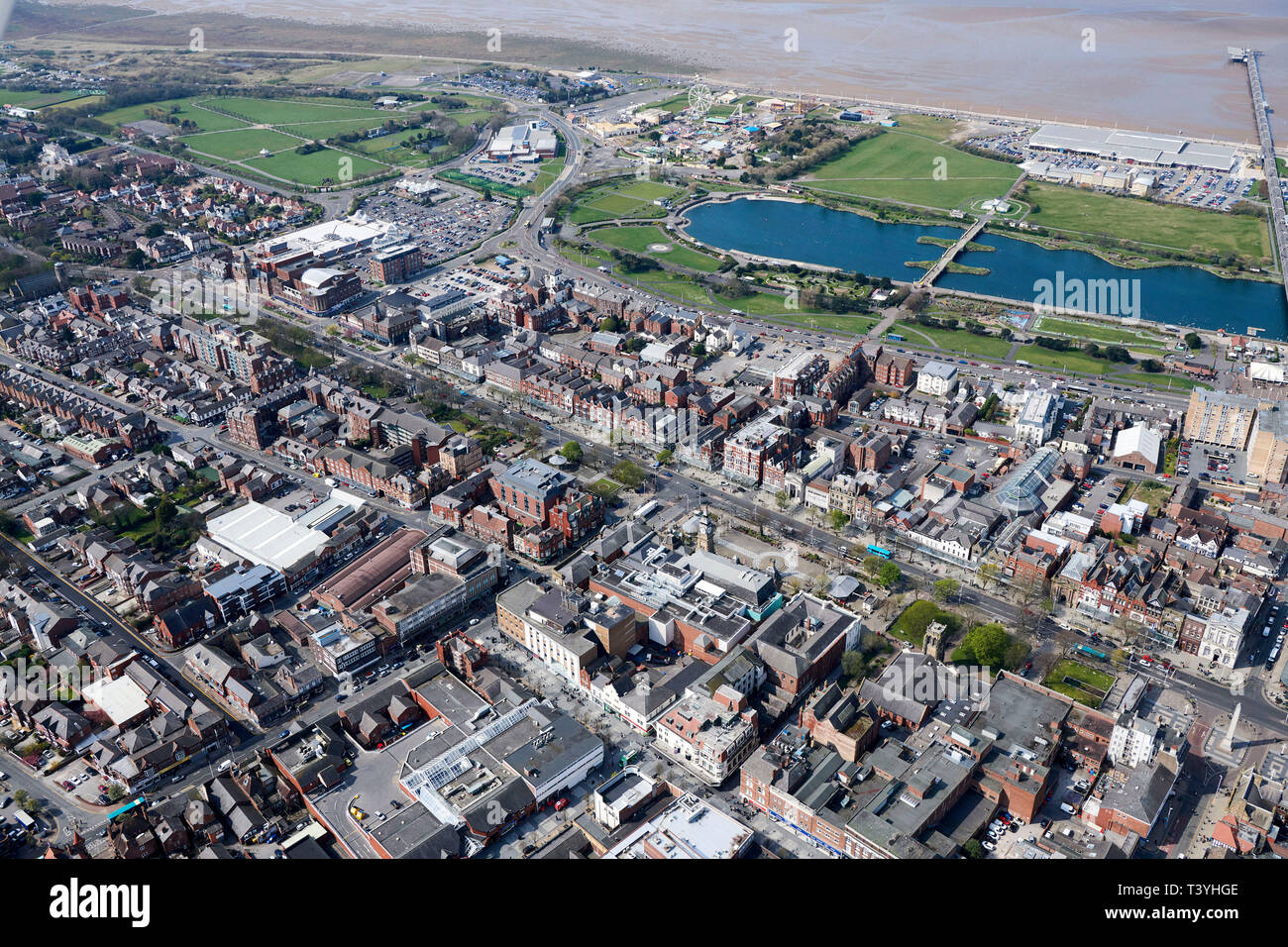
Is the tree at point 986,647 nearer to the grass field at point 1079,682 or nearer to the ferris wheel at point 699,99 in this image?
the grass field at point 1079,682

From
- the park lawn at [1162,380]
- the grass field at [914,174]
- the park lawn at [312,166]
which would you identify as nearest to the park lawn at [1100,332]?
the park lawn at [1162,380]

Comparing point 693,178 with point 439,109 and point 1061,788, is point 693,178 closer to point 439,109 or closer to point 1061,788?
point 439,109

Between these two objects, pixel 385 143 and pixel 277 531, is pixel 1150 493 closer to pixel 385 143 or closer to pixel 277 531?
pixel 277 531

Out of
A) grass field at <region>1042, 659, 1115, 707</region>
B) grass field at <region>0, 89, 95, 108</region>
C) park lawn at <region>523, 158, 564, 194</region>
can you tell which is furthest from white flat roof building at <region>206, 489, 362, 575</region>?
grass field at <region>0, 89, 95, 108</region>

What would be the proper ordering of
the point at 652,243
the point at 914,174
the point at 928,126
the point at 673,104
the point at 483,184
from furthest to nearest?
the point at 673,104, the point at 928,126, the point at 914,174, the point at 483,184, the point at 652,243

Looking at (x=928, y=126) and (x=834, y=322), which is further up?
(x=928, y=126)

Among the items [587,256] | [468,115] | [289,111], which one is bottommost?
[587,256]

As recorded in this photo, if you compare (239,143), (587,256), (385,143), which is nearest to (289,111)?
(239,143)
